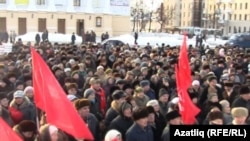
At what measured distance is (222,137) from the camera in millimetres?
5391

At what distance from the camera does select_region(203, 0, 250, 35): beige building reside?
11012 cm

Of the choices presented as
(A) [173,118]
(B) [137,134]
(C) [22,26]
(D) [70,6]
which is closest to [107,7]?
(D) [70,6]

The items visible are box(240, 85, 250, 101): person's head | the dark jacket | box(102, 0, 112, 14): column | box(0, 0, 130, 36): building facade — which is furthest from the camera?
box(102, 0, 112, 14): column

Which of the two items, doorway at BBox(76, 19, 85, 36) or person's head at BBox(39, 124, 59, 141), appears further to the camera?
doorway at BBox(76, 19, 85, 36)

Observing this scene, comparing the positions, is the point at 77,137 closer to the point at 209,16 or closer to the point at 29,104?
the point at 29,104

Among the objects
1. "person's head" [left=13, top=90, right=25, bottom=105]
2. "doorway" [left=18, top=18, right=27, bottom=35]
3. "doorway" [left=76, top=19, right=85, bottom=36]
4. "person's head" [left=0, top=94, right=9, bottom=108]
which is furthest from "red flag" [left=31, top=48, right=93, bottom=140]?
"doorway" [left=76, top=19, right=85, bottom=36]

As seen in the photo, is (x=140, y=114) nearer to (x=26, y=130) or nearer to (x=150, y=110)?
(x=150, y=110)

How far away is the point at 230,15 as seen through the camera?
116 meters

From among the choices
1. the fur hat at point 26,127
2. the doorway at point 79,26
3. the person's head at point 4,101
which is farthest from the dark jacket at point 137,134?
the doorway at point 79,26

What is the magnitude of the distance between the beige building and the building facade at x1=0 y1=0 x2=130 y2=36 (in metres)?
40.9

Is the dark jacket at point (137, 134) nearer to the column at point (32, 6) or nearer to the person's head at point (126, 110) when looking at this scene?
the person's head at point (126, 110)

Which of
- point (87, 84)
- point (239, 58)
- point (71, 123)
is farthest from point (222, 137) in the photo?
point (239, 58)

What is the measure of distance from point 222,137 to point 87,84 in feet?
24.6

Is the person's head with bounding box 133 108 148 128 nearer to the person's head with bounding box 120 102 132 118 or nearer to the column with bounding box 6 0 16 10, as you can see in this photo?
the person's head with bounding box 120 102 132 118
